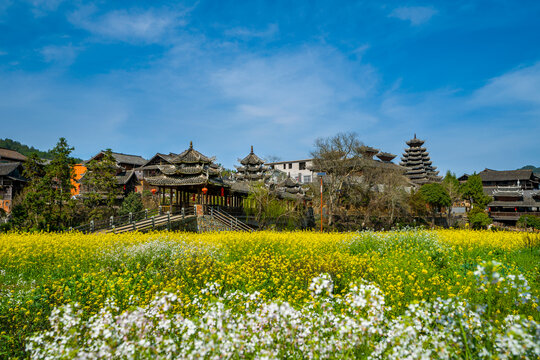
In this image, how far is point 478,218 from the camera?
128 ft

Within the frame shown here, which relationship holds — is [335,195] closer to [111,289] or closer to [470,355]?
[111,289]

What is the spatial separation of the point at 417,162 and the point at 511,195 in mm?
17017

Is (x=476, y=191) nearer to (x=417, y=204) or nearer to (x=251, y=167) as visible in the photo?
(x=417, y=204)

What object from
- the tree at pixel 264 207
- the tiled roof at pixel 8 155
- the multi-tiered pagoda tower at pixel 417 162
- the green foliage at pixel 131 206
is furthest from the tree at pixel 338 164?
the tiled roof at pixel 8 155

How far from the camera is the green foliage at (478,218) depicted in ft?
127

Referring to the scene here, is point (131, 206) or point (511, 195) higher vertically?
point (511, 195)

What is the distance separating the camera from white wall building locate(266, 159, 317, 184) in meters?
60.9

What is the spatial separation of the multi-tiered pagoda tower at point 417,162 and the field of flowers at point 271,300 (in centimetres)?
5160

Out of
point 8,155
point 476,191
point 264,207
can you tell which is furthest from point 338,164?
point 8,155

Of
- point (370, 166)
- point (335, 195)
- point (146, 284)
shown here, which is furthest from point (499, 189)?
point (146, 284)

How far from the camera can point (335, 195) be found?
33500mm

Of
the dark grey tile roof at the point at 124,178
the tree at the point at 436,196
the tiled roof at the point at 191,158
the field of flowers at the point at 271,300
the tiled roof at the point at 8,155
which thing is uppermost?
the tiled roof at the point at 8,155

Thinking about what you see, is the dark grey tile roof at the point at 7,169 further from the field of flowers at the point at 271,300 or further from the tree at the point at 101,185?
the field of flowers at the point at 271,300

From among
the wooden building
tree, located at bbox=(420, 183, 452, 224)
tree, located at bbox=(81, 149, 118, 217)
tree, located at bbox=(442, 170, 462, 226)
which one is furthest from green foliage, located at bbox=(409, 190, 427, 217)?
tree, located at bbox=(81, 149, 118, 217)
